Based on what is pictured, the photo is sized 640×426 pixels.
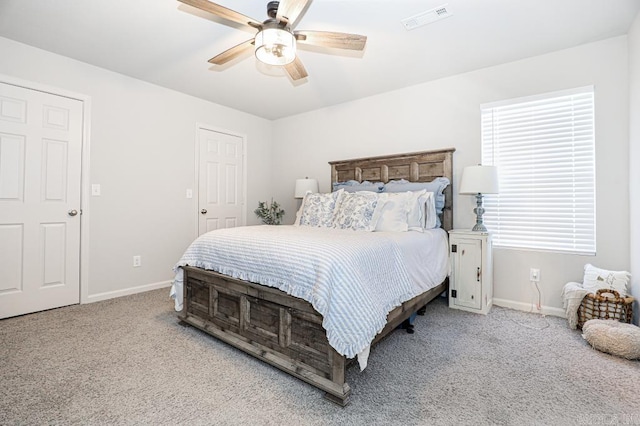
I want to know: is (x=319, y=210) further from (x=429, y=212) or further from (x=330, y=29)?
(x=330, y=29)

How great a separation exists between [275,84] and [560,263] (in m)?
3.60

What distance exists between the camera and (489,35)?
8.49ft

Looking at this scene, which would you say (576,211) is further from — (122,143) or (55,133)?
(55,133)

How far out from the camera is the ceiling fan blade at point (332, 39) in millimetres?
A: 2108

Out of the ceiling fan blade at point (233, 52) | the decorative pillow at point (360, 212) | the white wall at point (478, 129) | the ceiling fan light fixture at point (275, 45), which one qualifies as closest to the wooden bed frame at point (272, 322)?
the decorative pillow at point (360, 212)

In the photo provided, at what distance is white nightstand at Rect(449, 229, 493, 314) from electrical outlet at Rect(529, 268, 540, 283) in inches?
13.8

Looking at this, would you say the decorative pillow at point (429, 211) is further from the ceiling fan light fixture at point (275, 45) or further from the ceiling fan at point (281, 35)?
the ceiling fan light fixture at point (275, 45)


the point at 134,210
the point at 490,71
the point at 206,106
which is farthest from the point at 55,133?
the point at 490,71

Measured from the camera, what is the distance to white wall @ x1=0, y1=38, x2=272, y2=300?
3094 millimetres

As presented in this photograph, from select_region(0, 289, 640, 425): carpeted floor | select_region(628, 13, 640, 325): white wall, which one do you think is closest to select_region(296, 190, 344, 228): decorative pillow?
select_region(0, 289, 640, 425): carpeted floor

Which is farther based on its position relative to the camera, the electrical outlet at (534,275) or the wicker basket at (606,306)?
the electrical outlet at (534,275)

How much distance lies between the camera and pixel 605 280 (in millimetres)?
2475

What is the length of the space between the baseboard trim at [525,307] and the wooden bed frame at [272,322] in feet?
2.09

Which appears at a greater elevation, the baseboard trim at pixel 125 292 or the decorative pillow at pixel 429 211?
the decorative pillow at pixel 429 211
